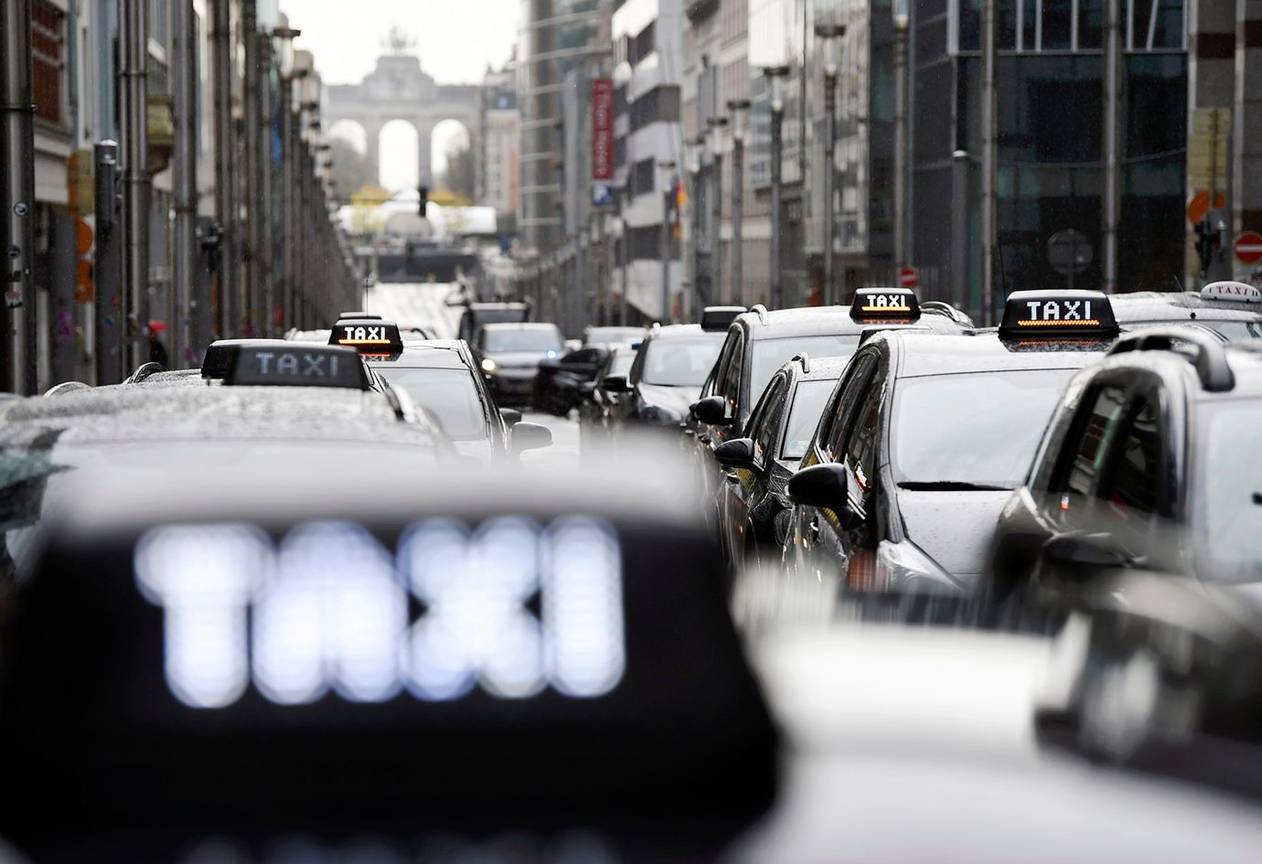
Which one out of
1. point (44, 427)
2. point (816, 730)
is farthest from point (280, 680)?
point (44, 427)

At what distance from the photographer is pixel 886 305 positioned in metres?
16.8

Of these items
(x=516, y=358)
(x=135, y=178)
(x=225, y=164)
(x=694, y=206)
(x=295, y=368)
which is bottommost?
(x=516, y=358)

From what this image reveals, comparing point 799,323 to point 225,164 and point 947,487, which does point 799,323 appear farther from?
point 225,164

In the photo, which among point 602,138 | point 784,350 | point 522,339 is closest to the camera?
point 784,350

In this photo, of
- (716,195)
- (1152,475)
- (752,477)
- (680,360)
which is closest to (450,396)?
(752,477)

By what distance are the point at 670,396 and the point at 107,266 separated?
9.87m

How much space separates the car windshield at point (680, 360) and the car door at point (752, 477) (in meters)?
9.27

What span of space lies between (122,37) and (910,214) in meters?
42.8

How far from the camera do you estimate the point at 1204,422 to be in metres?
6.61

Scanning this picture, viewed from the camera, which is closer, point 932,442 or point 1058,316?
point 932,442

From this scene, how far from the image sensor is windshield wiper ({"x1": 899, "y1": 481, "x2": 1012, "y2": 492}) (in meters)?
A: 9.58

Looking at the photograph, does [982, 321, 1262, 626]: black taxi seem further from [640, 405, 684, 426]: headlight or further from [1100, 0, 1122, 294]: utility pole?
[1100, 0, 1122, 294]: utility pole

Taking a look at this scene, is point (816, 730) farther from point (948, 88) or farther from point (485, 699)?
point (948, 88)

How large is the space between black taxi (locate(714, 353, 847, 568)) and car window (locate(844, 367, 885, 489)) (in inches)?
44.0
